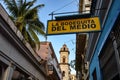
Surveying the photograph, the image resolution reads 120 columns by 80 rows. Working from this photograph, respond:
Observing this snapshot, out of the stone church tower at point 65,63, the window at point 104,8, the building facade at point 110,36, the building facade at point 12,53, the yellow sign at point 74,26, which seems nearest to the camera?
the building facade at point 110,36

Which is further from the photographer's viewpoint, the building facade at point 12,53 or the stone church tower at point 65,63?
the stone church tower at point 65,63

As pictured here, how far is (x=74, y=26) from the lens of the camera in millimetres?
5941

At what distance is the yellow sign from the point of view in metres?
→ 5.87

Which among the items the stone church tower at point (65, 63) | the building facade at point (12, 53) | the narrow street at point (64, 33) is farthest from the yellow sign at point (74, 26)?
the stone church tower at point (65, 63)

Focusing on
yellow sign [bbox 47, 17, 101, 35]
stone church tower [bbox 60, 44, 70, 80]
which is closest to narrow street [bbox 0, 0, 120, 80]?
yellow sign [bbox 47, 17, 101, 35]

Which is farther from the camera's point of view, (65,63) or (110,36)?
(65,63)

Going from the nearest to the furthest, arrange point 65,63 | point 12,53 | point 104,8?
point 104,8 → point 12,53 → point 65,63

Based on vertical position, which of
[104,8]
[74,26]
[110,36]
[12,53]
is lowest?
[12,53]

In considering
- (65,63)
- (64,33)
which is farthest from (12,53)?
(65,63)

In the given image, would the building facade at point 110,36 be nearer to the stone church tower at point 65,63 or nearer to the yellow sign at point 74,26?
the yellow sign at point 74,26

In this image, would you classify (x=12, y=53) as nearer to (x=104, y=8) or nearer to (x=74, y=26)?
(x=74, y=26)

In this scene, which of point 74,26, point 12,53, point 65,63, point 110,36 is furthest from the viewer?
point 65,63

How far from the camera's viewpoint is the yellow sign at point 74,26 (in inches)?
231

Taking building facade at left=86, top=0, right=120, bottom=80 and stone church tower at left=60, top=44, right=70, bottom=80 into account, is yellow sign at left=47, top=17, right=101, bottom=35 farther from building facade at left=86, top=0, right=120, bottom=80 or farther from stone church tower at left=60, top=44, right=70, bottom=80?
stone church tower at left=60, top=44, right=70, bottom=80
